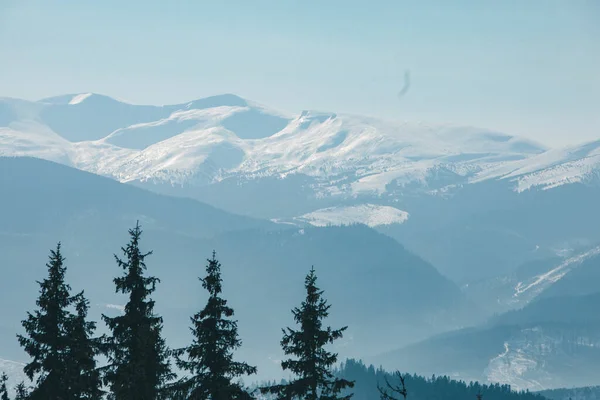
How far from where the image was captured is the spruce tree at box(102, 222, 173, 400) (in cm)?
4412

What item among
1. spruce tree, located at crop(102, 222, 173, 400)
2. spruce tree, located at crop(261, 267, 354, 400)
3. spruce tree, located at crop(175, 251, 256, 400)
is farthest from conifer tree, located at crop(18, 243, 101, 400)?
spruce tree, located at crop(261, 267, 354, 400)

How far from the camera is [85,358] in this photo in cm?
4541

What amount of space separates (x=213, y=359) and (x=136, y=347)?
358 centimetres

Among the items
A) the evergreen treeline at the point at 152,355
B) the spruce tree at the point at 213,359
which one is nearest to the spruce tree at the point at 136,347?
the evergreen treeline at the point at 152,355

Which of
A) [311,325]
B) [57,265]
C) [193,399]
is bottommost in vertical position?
[193,399]

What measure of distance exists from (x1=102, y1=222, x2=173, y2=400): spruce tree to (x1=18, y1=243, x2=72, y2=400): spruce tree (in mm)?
2080

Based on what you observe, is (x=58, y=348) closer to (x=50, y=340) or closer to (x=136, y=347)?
(x=50, y=340)

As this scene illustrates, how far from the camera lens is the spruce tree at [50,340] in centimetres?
4491

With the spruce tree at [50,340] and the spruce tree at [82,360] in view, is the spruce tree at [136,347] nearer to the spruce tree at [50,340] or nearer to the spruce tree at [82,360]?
the spruce tree at [82,360]

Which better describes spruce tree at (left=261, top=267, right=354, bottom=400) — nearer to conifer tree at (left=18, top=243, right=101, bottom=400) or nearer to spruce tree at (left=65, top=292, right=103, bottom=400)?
spruce tree at (left=65, top=292, right=103, bottom=400)

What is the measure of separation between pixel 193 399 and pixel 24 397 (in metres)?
8.13

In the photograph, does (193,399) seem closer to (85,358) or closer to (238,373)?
(238,373)

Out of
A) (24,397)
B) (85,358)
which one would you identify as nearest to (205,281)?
(85,358)

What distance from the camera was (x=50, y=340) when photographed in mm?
45188
